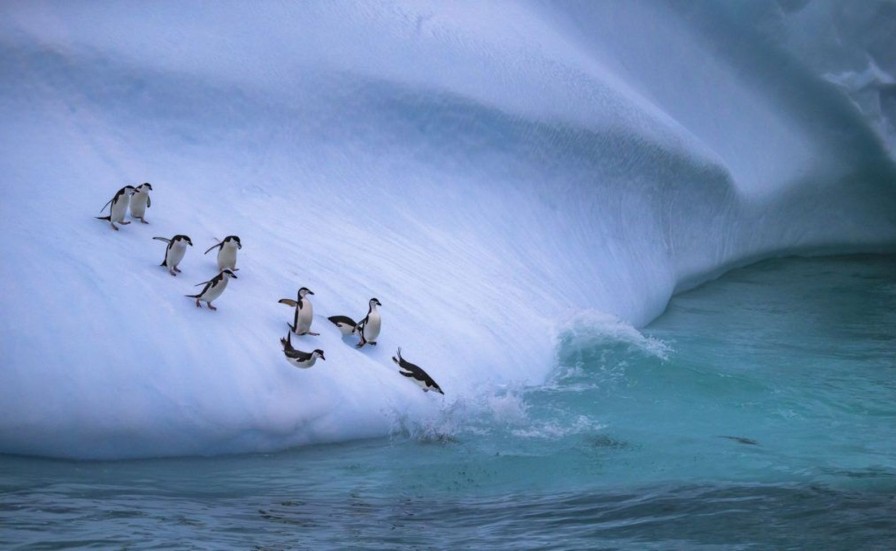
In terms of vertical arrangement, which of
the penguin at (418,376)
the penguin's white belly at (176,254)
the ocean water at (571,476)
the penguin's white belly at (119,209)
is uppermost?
the penguin's white belly at (119,209)

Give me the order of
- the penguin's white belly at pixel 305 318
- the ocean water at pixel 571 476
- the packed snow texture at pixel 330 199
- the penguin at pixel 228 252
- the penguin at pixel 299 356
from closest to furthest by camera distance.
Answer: the ocean water at pixel 571 476 < the packed snow texture at pixel 330 199 < the penguin at pixel 299 356 < the penguin's white belly at pixel 305 318 < the penguin at pixel 228 252

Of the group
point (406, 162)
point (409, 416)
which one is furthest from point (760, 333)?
point (409, 416)

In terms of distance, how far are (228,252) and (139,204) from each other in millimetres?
517

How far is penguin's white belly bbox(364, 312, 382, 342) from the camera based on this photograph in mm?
5289

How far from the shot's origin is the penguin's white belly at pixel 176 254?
5.07 meters

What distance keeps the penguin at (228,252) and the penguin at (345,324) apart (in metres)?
0.54

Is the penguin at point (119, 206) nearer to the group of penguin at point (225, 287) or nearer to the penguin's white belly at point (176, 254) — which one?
the group of penguin at point (225, 287)

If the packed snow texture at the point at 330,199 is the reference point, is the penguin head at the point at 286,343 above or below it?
below

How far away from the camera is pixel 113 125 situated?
6.08 metres

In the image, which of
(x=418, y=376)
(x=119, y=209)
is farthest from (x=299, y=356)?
(x=119, y=209)

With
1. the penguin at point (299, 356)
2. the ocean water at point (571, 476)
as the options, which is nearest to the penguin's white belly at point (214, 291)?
the penguin at point (299, 356)

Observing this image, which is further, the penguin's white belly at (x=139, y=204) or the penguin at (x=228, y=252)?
the penguin's white belly at (x=139, y=204)

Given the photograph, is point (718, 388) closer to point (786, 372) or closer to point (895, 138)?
point (786, 372)

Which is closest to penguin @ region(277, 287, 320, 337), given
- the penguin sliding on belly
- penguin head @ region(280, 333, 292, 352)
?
penguin head @ region(280, 333, 292, 352)
